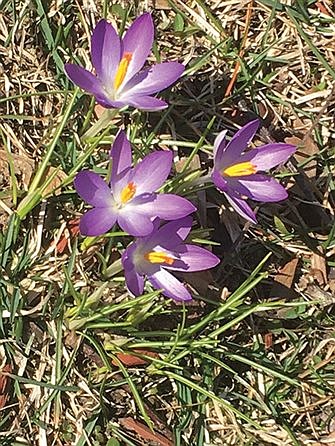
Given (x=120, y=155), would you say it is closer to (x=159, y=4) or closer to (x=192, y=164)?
(x=192, y=164)

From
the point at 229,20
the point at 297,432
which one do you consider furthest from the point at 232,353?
the point at 229,20

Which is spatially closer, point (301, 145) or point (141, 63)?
point (141, 63)

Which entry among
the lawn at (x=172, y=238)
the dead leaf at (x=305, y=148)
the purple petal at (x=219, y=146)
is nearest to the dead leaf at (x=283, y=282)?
the lawn at (x=172, y=238)

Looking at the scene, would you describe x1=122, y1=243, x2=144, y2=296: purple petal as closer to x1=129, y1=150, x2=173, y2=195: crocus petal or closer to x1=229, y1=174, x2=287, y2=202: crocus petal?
x1=129, y1=150, x2=173, y2=195: crocus petal

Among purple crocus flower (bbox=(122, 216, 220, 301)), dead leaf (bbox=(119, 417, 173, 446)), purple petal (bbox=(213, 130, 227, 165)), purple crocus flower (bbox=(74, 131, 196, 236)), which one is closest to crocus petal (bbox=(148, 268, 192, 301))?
purple crocus flower (bbox=(122, 216, 220, 301))

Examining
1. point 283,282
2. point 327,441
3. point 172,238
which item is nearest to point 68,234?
point 172,238

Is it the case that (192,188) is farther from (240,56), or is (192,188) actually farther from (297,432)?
(297,432)
